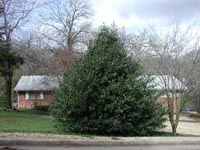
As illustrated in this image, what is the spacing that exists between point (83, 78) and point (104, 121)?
1.95 meters

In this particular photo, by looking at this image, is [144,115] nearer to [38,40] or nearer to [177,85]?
[177,85]

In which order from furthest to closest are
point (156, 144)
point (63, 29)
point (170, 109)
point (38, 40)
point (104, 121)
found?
1. point (63, 29)
2. point (38, 40)
3. point (170, 109)
4. point (104, 121)
5. point (156, 144)

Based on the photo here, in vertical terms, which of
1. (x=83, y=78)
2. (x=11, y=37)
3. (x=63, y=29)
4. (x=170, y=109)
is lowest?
(x=170, y=109)

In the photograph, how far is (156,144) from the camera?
596 inches

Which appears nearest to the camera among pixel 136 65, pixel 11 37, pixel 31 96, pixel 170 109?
pixel 136 65

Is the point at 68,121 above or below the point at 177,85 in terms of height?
below

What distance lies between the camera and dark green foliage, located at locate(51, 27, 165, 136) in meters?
17.1

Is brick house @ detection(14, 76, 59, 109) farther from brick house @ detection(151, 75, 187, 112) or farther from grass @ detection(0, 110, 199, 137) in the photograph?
brick house @ detection(151, 75, 187, 112)

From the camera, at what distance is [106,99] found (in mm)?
17172

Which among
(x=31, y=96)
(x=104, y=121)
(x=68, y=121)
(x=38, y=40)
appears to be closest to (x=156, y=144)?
(x=104, y=121)

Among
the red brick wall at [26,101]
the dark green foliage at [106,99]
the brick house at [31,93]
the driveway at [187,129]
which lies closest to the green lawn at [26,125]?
the dark green foliage at [106,99]

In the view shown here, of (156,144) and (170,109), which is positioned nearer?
(156,144)

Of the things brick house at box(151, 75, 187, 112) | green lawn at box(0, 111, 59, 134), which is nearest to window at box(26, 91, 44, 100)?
green lawn at box(0, 111, 59, 134)

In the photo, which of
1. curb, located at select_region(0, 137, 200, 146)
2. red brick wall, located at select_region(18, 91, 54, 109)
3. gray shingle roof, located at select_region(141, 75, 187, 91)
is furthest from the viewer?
red brick wall, located at select_region(18, 91, 54, 109)
